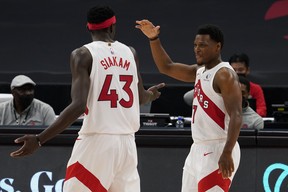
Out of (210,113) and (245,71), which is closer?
(210,113)

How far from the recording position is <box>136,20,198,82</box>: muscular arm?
7.60m

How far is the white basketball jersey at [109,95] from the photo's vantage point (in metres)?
6.34

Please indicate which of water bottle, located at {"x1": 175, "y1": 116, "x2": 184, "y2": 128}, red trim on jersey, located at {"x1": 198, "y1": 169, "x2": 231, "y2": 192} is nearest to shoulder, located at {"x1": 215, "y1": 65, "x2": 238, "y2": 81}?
red trim on jersey, located at {"x1": 198, "y1": 169, "x2": 231, "y2": 192}

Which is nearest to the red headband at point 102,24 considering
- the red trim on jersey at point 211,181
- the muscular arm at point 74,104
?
the muscular arm at point 74,104

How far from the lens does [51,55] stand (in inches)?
479

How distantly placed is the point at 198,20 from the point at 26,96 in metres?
3.32

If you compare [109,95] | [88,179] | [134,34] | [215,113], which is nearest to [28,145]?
[88,179]

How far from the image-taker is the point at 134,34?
12.2m

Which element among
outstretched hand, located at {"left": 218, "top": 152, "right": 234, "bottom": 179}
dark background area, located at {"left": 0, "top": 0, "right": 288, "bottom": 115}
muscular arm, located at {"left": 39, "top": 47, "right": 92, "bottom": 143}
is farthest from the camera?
dark background area, located at {"left": 0, "top": 0, "right": 288, "bottom": 115}

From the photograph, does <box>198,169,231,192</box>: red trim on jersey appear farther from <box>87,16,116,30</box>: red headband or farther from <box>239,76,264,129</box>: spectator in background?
<box>239,76,264,129</box>: spectator in background

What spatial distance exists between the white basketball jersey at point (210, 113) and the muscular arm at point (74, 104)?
109 centimetres

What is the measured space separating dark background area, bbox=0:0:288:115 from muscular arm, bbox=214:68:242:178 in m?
5.05

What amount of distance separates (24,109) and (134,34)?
3.03 meters

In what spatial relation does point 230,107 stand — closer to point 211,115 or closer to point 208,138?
point 211,115
